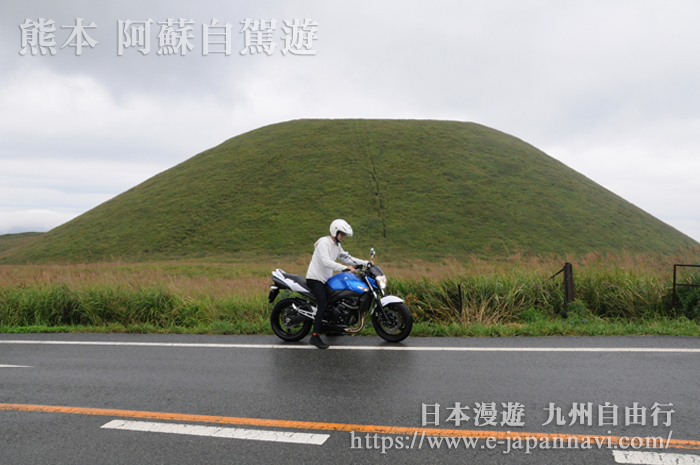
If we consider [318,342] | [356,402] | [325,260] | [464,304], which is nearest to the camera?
[356,402]

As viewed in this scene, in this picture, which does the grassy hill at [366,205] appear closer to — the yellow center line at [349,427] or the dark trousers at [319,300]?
the dark trousers at [319,300]

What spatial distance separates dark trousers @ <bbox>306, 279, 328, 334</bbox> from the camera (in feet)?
24.4

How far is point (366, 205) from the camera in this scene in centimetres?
5572

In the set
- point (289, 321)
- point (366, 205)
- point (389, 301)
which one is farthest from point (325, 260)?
point (366, 205)

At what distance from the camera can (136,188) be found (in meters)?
70.1

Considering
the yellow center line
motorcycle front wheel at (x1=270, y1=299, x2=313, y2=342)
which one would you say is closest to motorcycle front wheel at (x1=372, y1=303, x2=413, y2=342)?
motorcycle front wheel at (x1=270, y1=299, x2=313, y2=342)

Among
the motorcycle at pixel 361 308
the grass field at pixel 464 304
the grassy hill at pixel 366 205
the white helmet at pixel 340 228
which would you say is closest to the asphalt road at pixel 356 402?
the motorcycle at pixel 361 308

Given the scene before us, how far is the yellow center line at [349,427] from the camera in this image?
3.86m

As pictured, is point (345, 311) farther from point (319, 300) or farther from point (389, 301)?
point (389, 301)

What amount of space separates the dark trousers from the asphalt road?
45 centimetres

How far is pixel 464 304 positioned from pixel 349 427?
5.80 meters

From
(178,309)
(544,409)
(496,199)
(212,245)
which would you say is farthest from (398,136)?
(544,409)

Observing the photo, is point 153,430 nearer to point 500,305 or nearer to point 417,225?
point 500,305

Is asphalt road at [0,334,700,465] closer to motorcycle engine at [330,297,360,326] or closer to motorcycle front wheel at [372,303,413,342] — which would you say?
motorcycle front wheel at [372,303,413,342]
